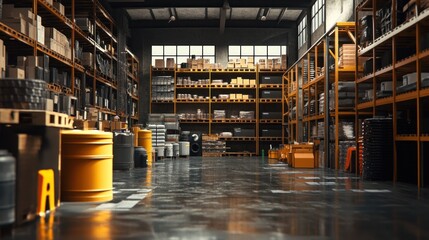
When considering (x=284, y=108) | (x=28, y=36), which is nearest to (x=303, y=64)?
(x=284, y=108)

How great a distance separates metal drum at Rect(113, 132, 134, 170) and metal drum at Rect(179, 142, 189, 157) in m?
10.1

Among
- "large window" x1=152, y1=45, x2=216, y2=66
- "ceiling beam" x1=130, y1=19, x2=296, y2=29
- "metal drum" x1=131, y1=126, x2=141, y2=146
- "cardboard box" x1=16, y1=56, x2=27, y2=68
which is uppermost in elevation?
"ceiling beam" x1=130, y1=19, x2=296, y2=29

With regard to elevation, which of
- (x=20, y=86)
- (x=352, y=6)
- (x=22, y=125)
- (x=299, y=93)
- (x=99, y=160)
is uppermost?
(x=352, y=6)

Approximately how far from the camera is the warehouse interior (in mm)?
4695

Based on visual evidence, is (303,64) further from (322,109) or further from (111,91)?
(111,91)

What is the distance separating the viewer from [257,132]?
25.3 metres

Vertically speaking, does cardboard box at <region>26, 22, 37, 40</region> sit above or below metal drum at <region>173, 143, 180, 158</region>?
above

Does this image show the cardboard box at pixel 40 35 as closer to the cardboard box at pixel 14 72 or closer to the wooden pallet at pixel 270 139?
the cardboard box at pixel 14 72

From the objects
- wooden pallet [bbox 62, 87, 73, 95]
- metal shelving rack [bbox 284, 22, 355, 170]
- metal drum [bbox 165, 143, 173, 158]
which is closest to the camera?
metal shelving rack [bbox 284, 22, 355, 170]

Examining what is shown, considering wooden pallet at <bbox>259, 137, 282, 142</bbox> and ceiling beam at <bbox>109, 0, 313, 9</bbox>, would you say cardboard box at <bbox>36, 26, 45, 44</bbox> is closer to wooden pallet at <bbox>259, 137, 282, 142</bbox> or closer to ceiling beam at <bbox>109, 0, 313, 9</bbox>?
ceiling beam at <bbox>109, 0, 313, 9</bbox>

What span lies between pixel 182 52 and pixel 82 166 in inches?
828

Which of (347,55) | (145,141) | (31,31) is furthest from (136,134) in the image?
(347,55)

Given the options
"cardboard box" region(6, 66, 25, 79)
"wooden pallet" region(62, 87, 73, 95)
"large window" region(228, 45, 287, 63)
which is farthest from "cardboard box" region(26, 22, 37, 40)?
"large window" region(228, 45, 287, 63)

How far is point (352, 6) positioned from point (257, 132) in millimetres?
10365
